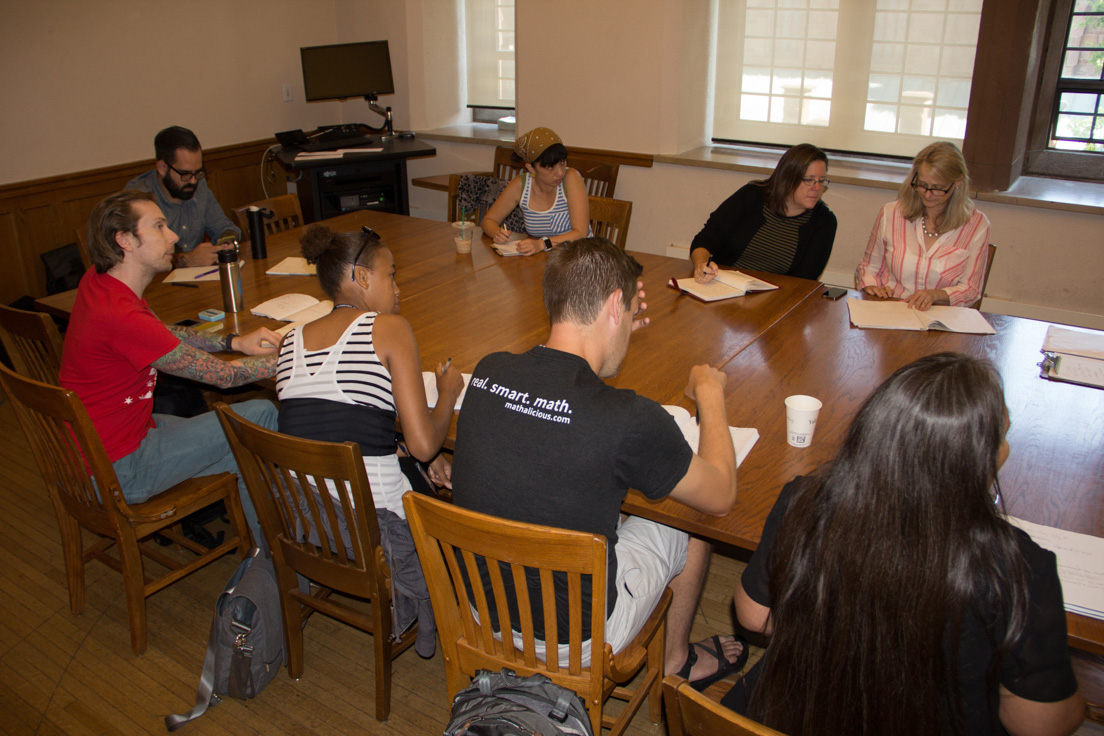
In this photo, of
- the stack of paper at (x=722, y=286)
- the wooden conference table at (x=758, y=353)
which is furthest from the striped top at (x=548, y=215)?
the stack of paper at (x=722, y=286)

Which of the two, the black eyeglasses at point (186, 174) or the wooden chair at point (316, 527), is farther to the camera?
the black eyeglasses at point (186, 174)

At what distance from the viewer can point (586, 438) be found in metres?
1.40

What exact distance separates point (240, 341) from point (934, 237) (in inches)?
94.4

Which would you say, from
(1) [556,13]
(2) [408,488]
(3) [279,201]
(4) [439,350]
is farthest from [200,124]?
(2) [408,488]

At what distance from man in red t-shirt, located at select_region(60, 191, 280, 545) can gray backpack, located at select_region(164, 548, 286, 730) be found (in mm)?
422

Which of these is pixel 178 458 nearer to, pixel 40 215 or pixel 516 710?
pixel 516 710

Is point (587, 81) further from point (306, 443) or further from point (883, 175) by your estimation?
point (306, 443)

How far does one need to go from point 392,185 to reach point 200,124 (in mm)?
1265

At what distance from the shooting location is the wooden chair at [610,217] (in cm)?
353

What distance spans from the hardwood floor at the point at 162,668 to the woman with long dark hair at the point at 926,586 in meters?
1.02

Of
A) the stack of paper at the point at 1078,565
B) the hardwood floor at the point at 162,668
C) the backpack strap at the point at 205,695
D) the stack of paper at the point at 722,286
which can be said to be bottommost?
the hardwood floor at the point at 162,668

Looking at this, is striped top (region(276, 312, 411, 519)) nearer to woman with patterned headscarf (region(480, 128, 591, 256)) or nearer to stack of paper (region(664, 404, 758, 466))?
stack of paper (region(664, 404, 758, 466))

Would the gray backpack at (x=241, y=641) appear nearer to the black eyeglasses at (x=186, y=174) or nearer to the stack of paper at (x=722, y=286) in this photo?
the stack of paper at (x=722, y=286)

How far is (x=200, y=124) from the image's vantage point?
5.06 m
